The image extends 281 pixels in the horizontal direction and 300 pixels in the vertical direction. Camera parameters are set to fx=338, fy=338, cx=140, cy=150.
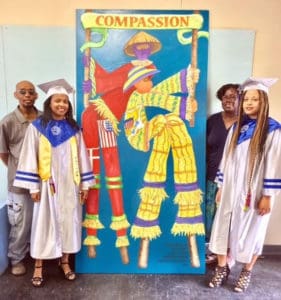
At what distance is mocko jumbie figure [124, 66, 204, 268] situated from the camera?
2398 mm

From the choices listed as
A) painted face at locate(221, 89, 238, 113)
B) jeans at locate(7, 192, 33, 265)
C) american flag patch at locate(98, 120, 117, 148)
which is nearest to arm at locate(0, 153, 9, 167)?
jeans at locate(7, 192, 33, 265)

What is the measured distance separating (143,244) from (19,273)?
0.94 m

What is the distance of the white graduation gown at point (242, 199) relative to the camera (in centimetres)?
214

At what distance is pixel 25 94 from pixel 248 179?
1.65 meters

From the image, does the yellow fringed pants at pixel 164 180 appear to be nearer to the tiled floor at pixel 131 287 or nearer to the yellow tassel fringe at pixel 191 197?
the yellow tassel fringe at pixel 191 197

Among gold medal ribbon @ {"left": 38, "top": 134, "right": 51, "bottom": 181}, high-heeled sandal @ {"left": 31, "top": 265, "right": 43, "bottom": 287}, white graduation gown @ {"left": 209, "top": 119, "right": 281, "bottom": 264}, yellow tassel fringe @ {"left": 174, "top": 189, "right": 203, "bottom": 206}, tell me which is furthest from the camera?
yellow tassel fringe @ {"left": 174, "top": 189, "right": 203, "bottom": 206}

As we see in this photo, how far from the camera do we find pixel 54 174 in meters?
2.27

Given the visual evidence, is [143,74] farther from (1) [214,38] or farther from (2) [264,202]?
(2) [264,202]

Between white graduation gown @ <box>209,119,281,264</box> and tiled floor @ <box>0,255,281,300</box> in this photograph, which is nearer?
white graduation gown @ <box>209,119,281,264</box>

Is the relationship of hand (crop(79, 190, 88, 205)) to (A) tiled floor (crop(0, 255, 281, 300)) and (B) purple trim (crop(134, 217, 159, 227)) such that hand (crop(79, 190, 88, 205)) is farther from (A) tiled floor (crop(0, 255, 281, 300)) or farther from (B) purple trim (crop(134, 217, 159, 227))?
(A) tiled floor (crop(0, 255, 281, 300))

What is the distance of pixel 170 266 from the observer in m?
2.52

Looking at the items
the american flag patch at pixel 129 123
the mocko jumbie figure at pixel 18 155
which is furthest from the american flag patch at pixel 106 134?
the mocko jumbie figure at pixel 18 155

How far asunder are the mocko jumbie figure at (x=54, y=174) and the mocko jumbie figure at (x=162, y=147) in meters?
0.42

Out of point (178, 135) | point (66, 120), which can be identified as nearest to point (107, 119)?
point (66, 120)
